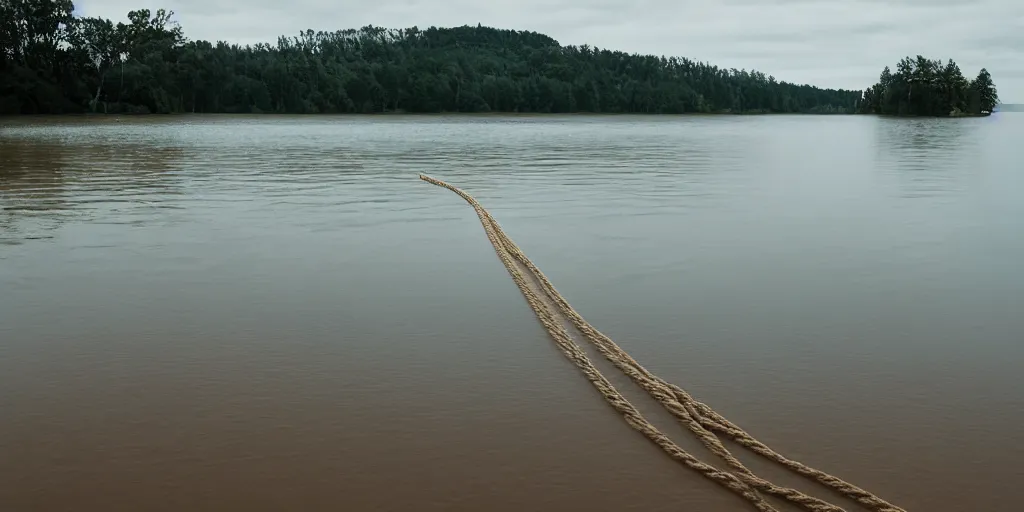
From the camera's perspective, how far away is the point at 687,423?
14.6 ft

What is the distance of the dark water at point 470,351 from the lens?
12.5ft

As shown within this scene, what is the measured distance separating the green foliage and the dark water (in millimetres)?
110672

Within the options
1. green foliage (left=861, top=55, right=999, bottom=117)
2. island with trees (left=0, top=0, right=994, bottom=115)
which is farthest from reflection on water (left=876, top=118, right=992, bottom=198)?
green foliage (left=861, top=55, right=999, bottom=117)

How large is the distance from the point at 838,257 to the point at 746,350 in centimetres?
373

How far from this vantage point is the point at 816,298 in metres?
7.03

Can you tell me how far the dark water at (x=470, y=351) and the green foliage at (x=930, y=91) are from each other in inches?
4357

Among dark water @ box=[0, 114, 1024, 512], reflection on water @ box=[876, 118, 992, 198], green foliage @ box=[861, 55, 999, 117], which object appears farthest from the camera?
green foliage @ box=[861, 55, 999, 117]

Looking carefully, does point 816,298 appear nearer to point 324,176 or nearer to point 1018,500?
point 1018,500

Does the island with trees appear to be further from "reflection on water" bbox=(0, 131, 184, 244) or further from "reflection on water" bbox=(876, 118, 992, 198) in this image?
"reflection on water" bbox=(876, 118, 992, 198)

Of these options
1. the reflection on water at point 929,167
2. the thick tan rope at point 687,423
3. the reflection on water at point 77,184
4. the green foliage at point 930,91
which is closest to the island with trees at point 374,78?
the green foliage at point 930,91

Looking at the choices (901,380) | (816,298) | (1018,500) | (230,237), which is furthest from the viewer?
(230,237)

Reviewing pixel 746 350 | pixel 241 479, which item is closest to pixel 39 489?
pixel 241 479

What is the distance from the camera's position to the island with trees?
77312 millimetres

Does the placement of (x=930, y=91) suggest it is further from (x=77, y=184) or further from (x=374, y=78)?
(x=77, y=184)
